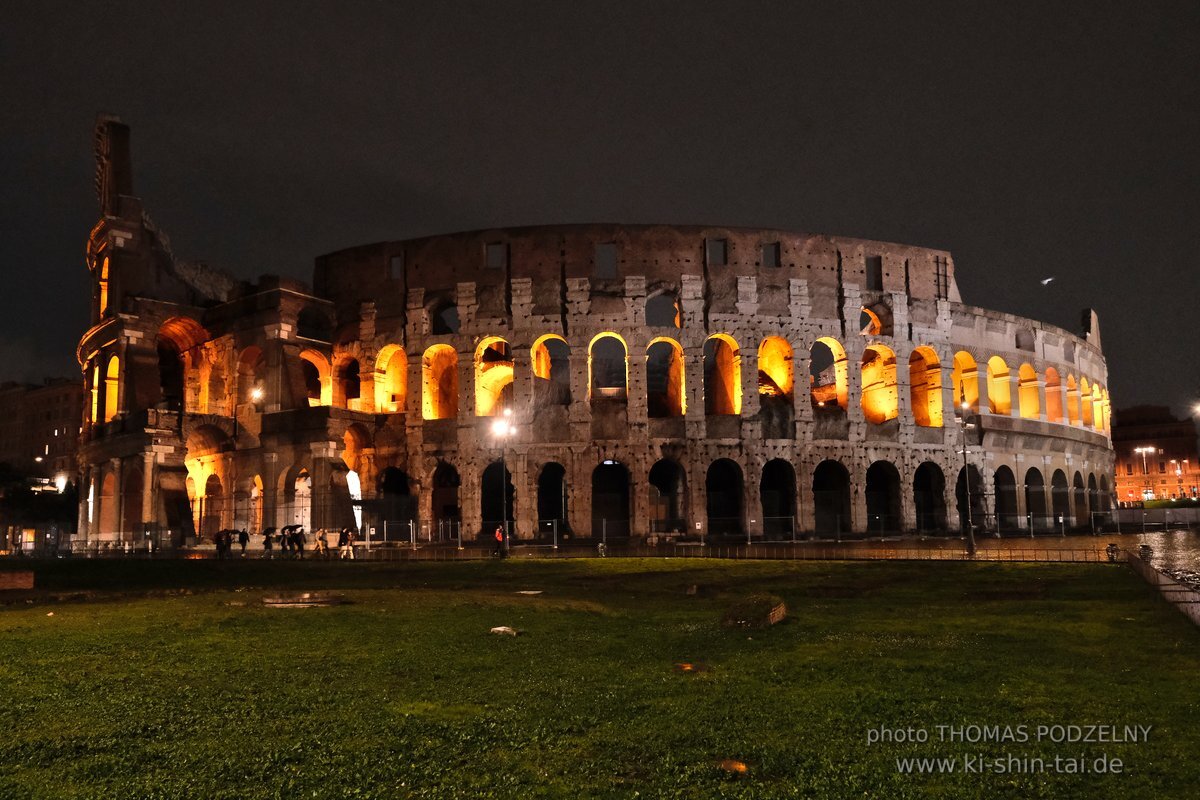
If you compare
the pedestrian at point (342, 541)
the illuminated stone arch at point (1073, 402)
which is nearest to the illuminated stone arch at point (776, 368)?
the illuminated stone arch at point (1073, 402)

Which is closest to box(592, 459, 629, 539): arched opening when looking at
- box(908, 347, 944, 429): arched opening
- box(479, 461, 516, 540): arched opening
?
box(479, 461, 516, 540): arched opening

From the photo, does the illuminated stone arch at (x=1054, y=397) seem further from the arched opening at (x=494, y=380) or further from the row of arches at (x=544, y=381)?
the arched opening at (x=494, y=380)

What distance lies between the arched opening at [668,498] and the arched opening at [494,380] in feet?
26.5

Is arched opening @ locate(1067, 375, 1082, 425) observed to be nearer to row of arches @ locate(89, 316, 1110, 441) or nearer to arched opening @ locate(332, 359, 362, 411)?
row of arches @ locate(89, 316, 1110, 441)

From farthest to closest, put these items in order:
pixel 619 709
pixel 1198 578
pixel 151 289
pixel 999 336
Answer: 1. pixel 999 336
2. pixel 151 289
3. pixel 1198 578
4. pixel 619 709

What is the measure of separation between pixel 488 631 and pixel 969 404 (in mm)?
40632

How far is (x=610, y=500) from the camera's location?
140 feet

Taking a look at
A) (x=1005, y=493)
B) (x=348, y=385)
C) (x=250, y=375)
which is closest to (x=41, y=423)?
(x=250, y=375)

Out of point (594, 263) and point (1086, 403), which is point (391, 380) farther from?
point (1086, 403)

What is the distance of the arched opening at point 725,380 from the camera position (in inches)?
1641

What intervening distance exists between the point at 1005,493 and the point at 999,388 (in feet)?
17.7

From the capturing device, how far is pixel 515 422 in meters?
40.7

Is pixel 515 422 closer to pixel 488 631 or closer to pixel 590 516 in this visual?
pixel 590 516

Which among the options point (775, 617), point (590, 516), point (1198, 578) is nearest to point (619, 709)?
point (775, 617)
